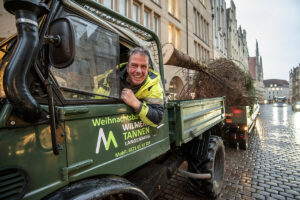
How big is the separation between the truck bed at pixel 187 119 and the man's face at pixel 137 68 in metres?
0.68

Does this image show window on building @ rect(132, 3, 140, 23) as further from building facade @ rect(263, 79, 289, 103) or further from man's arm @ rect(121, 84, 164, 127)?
building facade @ rect(263, 79, 289, 103)

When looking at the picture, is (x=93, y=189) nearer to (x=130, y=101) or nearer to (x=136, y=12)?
(x=130, y=101)

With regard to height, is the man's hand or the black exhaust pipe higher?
the black exhaust pipe

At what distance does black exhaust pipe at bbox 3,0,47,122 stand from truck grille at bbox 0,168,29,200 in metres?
0.28

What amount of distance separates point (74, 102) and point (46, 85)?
24 cm

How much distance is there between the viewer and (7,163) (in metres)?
0.87

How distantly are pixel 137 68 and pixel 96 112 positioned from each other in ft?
2.52

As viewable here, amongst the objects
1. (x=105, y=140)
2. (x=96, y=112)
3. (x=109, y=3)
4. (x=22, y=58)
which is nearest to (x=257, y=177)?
(x=105, y=140)

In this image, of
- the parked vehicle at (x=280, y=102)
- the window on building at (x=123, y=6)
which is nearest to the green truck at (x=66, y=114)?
the window on building at (x=123, y=6)

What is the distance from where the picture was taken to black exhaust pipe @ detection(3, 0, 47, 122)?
0.86 meters

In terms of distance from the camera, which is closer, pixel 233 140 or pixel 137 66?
pixel 137 66

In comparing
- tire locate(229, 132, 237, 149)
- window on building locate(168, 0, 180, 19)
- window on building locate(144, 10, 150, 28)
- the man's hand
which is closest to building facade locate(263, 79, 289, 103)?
window on building locate(168, 0, 180, 19)

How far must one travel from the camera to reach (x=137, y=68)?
1.88 m

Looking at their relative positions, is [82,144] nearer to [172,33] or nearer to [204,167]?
[204,167]
